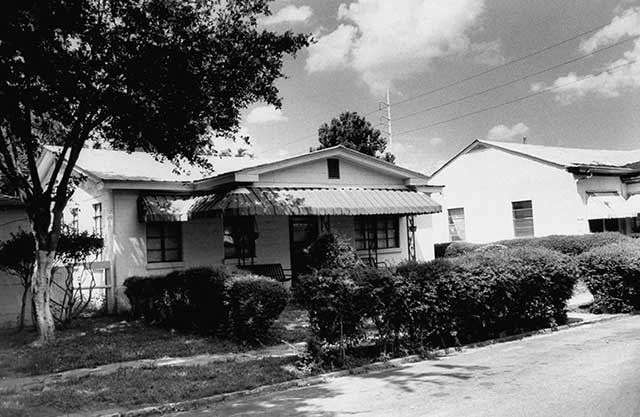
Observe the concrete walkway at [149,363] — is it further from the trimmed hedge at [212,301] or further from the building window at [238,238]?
the building window at [238,238]

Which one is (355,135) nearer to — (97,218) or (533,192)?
(533,192)

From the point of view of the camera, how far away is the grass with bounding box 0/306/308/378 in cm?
903

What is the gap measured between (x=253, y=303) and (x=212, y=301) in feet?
4.42

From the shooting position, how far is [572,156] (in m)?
25.4

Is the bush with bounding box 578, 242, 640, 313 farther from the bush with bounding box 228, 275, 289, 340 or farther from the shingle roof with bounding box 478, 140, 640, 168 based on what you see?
the shingle roof with bounding box 478, 140, 640, 168

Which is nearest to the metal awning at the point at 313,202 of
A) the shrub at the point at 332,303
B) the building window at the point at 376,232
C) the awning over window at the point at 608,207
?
the building window at the point at 376,232

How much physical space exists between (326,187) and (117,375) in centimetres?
1069

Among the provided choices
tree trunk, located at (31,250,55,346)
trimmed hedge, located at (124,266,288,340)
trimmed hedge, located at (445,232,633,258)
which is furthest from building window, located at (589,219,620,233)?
tree trunk, located at (31,250,55,346)

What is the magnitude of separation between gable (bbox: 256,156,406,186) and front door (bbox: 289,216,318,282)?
161 cm

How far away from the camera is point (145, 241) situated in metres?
15.8

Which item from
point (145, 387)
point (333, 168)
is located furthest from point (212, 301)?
point (333, 168)

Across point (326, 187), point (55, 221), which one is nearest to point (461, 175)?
point (326, 187)

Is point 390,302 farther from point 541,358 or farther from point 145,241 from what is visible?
point 145,241

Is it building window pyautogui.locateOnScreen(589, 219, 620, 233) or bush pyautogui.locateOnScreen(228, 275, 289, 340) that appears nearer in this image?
bush pyautogui.locateOnScreen(228, 275, 289, 340)
